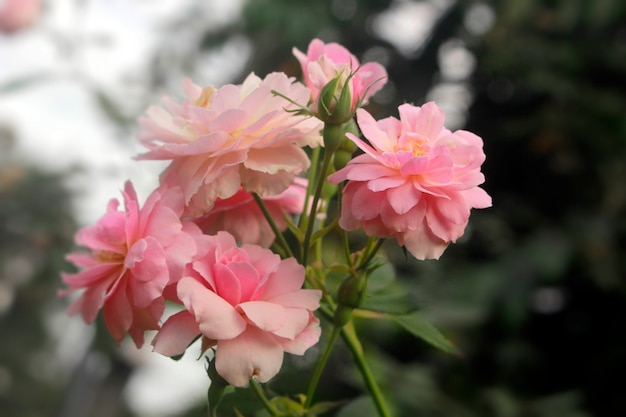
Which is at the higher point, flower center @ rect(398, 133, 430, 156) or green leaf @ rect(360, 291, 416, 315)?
flower center @ rect(398, 133, 430, 156)

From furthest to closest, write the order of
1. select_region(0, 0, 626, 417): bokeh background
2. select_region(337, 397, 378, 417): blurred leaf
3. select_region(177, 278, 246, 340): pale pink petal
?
select_region(0, 0, 626, 417): bokeh background
select_region(337, 397, 378, 417): blurred leaf
select_region(177, 278, 246, 340): pale pink petal

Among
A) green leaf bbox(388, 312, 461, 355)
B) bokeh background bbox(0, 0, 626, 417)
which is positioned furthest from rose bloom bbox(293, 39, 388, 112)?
bokeh background bbox(0, 0, 626, 417)

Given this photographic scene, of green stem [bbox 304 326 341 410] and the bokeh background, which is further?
the bokeh background

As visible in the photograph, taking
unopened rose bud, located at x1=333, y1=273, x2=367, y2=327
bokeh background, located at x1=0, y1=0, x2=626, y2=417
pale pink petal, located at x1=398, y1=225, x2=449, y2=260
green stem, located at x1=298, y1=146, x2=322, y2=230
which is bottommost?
bokeh background, located at x1=0, y1=0, x2=626, y2=417

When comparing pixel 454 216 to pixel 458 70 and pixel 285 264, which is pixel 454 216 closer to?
pixel 285 264

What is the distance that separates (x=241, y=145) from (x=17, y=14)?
3.15 ft

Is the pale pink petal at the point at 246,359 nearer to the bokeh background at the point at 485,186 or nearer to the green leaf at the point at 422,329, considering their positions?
the green leaf at the point at 422,329

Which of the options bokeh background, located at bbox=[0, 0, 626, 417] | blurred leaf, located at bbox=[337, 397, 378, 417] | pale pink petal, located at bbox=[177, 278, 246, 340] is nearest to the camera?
pale pink petal, located at bbox=[177, 278, 246, 340]

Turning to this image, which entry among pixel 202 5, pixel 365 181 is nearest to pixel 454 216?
pixel 365 181

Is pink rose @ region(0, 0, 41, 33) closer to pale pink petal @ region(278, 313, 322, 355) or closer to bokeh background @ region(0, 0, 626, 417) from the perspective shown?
bokeh background @ region(0, 0, 626, 417)

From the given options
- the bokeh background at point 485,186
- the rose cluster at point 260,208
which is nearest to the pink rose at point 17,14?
the bokeh background at point 485,186

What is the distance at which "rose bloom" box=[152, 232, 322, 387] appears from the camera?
205 mm

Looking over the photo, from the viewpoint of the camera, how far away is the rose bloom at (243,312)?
205 millimetres

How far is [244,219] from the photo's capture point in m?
0.27
